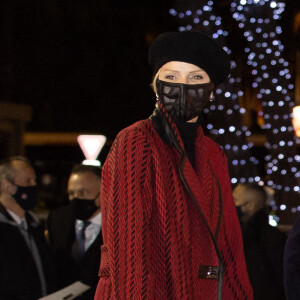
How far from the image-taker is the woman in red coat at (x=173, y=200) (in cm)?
255

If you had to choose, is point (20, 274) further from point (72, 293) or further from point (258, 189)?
point (258, 189)

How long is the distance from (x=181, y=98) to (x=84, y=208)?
12.1 ft

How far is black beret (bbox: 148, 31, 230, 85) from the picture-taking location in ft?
9.34

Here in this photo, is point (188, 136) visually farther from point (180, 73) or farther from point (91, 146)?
point (91, 146)

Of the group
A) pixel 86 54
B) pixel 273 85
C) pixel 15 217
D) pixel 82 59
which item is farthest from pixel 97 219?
pixel 82 59

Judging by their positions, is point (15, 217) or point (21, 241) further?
point (15, 217)

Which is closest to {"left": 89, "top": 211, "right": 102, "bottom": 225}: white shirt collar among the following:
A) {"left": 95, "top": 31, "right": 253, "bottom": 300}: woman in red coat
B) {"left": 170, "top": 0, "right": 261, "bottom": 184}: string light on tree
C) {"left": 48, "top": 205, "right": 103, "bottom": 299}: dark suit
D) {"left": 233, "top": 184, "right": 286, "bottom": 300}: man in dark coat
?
{"left": 48, "top": 205, "right": 103, "bottom": 299}: dark suit

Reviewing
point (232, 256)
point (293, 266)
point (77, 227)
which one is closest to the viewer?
point (232, 256)

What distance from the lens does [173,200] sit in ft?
8.66

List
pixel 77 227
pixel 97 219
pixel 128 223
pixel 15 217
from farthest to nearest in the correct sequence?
pixel 77 227 < pixel 97 219 < pixel 15 217 < pixel 128 223

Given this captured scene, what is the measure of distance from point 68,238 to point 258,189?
1.87m

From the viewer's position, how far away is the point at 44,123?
30.8 m

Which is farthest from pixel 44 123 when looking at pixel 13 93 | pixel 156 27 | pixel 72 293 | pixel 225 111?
pixel 72 293

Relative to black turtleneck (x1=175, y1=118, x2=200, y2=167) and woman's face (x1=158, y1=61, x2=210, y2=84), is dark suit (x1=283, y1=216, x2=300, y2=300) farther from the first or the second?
woman's face (x1=158, y1=61, x2=210, y2=84)
